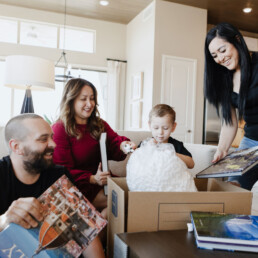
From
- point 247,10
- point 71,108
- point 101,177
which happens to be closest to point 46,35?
point 247,10

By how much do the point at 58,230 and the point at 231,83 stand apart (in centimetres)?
128

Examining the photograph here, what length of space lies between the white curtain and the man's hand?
17.9 ft

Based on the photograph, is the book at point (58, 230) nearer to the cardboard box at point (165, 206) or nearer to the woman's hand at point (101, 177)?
the cardboard box at point (165, 206)

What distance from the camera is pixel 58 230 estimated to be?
2.40 ft

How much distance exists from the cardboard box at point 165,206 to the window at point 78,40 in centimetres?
567

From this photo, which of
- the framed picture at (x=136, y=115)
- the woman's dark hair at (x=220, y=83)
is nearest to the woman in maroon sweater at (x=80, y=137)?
the woman's dark hair at (x=220, y=83)

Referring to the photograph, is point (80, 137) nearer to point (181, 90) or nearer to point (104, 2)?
point (181, 90)

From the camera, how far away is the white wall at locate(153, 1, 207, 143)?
16.9 feet

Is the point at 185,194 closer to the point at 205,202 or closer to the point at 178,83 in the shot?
the point at 205,202

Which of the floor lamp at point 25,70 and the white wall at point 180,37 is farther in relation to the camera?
the white wall at point 180,37

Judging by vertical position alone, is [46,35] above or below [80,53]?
above

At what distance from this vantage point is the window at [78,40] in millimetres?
5980

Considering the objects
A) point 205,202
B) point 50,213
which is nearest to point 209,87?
point 205,202

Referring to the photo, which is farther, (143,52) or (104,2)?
(143,52)
